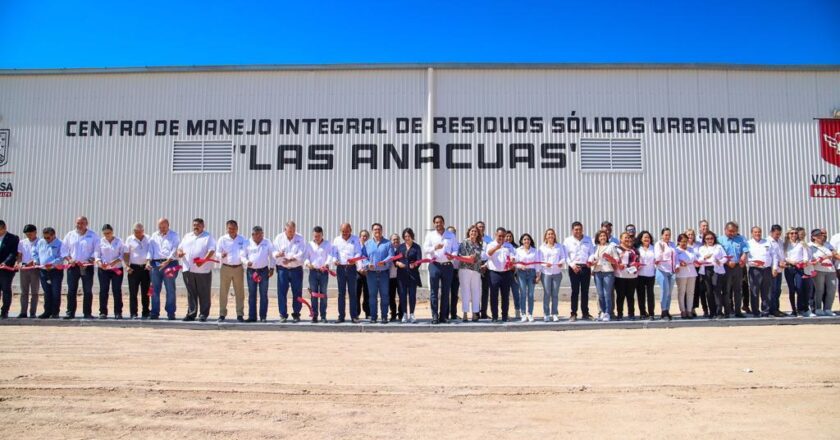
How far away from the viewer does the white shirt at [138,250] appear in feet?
37.5

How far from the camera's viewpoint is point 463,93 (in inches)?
699

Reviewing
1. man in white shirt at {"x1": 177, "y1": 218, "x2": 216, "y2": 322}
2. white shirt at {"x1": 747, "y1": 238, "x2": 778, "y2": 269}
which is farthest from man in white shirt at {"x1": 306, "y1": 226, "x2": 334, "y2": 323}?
white shirt at {"x1": 747, "y1": 238, "x2": 778, "y2": 269}

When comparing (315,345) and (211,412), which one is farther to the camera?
(315,345)

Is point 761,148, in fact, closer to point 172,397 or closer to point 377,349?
point 377,349

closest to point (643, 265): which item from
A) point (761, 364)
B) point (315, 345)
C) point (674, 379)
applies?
point (761, 364)

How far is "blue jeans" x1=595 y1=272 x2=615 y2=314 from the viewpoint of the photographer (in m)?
11.0

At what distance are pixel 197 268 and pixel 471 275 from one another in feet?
16.0

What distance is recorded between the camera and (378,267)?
1105cm

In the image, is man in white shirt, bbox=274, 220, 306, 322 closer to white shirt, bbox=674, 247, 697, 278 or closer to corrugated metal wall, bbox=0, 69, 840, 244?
corrugated metal wall, bbox=0, 69, 840, 244

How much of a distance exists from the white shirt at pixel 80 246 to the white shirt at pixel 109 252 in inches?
3.3

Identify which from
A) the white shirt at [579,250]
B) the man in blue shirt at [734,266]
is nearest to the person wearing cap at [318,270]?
the white shirt at [579,250]

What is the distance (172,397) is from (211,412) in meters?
0.61

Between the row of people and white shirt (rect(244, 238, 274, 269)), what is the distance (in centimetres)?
2

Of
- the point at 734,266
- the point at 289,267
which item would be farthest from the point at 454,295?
the point at 734,266
